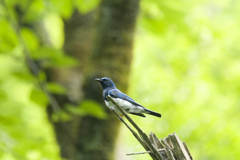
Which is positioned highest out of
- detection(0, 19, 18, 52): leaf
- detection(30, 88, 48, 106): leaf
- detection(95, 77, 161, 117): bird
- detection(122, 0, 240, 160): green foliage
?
detection(122, 0, 240, 160): green foliage

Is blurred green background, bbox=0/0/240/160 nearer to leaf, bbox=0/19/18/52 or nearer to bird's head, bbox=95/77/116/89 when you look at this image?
leaf, bbox=0/19/18/52

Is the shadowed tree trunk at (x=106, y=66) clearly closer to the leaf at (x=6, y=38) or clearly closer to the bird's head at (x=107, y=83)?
the leaf at (x=6, y=38)

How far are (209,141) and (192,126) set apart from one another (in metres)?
0.55

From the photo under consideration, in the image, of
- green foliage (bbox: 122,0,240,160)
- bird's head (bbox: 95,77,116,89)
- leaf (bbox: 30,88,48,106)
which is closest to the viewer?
bird's head (bbox: 95,77,116,89)

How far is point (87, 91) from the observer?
4.26 m

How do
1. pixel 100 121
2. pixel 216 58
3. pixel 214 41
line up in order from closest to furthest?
1. pixel 100 121
2. pixel 214 41
3. pixel 216 58

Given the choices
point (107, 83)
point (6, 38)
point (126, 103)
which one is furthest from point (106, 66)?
point (126, 103)

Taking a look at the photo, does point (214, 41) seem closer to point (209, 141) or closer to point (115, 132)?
point (209, 141)

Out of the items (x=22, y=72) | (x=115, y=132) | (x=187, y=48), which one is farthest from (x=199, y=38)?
(x=22, y=72)

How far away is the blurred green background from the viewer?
324 centimetres

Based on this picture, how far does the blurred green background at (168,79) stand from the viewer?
324cm

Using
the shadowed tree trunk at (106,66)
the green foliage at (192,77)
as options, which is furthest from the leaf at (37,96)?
the green foliage at (192,77)

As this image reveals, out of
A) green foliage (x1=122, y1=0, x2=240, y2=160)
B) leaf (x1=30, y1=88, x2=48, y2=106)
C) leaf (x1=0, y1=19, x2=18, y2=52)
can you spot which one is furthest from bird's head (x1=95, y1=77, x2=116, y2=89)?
green foliage (x1=122, y1=0, x2=240, y2=160)

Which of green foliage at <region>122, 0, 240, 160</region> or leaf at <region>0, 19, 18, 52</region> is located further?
green foliage at <region>122, 0, 240, 160</region>
